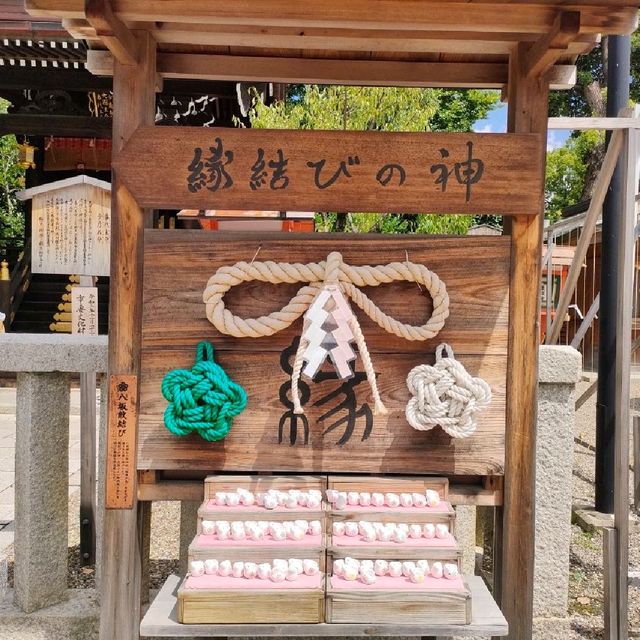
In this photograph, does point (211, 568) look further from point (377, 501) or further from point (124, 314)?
point (124, 314)

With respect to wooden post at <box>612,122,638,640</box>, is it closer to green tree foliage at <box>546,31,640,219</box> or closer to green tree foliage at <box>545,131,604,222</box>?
green tree foliage at <box>546,31,640,219</box>

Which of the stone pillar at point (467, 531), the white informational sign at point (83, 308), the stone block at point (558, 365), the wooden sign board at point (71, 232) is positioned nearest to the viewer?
the stone block at point (558, 365)

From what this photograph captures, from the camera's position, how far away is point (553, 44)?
2.10 m

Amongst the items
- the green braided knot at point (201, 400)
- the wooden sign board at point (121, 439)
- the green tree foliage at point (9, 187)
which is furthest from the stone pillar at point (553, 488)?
the green tree foliage at point (9, 187)

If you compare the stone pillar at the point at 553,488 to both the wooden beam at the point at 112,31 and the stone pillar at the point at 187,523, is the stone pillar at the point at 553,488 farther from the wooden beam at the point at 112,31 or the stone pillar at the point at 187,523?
the wooden beam at the point at 112,31

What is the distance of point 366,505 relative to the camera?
230cm

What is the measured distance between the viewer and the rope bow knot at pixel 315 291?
7.42 feet

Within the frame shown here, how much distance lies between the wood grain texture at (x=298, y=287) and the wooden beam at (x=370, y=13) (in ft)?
2.39

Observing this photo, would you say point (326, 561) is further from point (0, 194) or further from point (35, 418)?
point (0, 194)

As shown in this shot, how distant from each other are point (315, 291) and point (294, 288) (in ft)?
0.38

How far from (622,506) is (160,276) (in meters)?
2.10

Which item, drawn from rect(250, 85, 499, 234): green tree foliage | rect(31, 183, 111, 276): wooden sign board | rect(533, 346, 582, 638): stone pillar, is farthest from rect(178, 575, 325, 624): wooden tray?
rect(250, 85, 499, 234): green tree foliage

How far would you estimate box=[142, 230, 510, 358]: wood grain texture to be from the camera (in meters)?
2.34

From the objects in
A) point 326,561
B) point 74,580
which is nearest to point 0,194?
point 74,580
